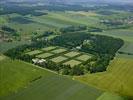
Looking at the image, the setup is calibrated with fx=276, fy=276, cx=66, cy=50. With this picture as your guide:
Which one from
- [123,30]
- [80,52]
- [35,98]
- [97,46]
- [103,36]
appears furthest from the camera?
[123,30]

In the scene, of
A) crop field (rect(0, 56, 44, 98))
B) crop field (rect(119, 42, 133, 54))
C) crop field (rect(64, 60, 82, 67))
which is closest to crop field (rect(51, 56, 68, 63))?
crop field (rect(64, 60, 82, 67))

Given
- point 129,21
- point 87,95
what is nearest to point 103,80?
point 87,95

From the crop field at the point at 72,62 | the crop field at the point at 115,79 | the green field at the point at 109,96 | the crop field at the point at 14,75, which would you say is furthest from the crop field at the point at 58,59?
the green field at the point at 109,96

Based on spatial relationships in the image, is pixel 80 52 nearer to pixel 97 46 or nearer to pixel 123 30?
pixel 97 46

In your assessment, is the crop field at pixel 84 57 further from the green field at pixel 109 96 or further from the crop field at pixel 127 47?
the green field at pixel 109 96

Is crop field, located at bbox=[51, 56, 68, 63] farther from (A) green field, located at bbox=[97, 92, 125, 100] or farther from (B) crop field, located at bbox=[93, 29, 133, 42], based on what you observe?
(B) crop field, located at bbox=[93, 29, 133, 42]
